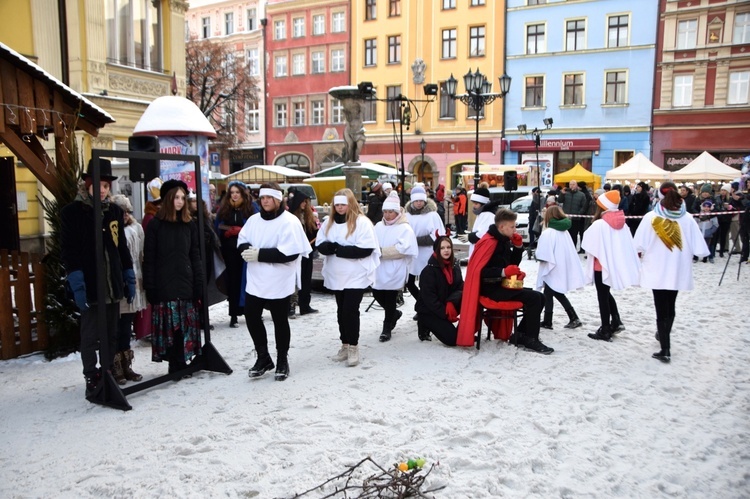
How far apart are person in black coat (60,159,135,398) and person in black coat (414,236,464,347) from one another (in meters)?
3.22

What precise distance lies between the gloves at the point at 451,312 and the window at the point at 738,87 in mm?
30828

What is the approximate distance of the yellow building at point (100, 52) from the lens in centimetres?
1466

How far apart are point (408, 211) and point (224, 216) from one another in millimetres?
2426

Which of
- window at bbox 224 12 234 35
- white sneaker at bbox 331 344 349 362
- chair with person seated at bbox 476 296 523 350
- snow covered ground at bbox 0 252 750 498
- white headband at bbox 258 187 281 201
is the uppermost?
window at bbox 224 12 234 35

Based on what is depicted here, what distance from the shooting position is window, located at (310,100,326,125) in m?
43.6

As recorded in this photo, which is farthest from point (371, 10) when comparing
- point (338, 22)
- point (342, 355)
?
point (342, 355)

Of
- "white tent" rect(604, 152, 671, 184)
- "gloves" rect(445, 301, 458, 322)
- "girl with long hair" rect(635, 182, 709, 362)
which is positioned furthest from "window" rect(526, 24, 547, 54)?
"gloves" rect(445, 301, 458, 322)

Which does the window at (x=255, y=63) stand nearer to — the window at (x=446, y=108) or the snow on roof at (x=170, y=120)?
the window at (x=446, y=108)

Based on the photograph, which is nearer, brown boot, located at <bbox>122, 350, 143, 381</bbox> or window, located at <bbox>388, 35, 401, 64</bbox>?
brown boot, located at <bbox>122, 350, 143, 381</bbox>

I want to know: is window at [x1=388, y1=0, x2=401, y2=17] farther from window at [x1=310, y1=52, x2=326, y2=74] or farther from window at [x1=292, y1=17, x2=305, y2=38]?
window at [x1=292, y1=17, x2=305, y2=38]

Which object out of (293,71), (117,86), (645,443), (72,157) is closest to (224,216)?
(72,157)

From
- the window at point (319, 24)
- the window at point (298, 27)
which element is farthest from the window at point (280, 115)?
the window at point (319, 24)

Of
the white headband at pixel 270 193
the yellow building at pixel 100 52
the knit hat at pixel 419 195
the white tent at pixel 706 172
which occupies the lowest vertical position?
the knit hat at pixel 419 195

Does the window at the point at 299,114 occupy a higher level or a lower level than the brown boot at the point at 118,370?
higher
